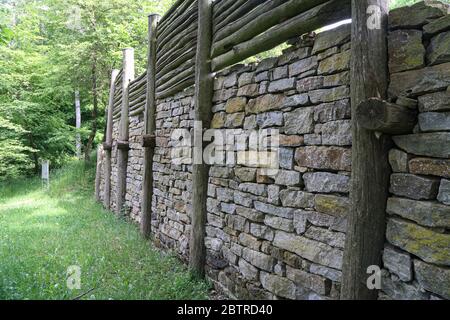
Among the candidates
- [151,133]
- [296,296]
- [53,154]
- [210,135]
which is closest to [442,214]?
[296,296]

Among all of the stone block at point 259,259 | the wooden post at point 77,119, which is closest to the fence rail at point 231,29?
the stone block at point 259,259

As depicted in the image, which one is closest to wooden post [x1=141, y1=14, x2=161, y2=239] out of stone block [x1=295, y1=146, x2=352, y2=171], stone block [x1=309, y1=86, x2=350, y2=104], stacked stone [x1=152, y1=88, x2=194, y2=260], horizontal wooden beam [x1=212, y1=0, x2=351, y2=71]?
stacked stone [x1=152, y1=88, x2=194, y2=260]

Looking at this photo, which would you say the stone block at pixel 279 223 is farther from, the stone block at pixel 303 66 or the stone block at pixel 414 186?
the stone block at pixel 303 66

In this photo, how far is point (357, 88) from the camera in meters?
2.19

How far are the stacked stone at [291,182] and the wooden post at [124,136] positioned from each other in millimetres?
5019

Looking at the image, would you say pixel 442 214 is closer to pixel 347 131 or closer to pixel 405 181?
pixel 405 181

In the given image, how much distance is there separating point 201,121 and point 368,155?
2.51 metres

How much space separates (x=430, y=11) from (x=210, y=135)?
269 centimetres

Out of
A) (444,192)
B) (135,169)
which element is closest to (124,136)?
(135,169)

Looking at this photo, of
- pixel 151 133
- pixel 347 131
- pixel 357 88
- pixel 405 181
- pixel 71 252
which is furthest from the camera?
pixel 151 133

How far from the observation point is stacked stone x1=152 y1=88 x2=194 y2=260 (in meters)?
4.90

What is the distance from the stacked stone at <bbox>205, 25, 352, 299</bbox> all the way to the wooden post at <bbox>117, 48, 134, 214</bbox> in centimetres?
502

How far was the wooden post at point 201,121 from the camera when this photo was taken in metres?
4.29

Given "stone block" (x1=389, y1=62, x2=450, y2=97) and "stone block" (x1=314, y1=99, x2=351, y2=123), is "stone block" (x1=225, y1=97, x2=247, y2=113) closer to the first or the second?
"stone block" (x1=314, y1=99, x2=351, y2=123)
